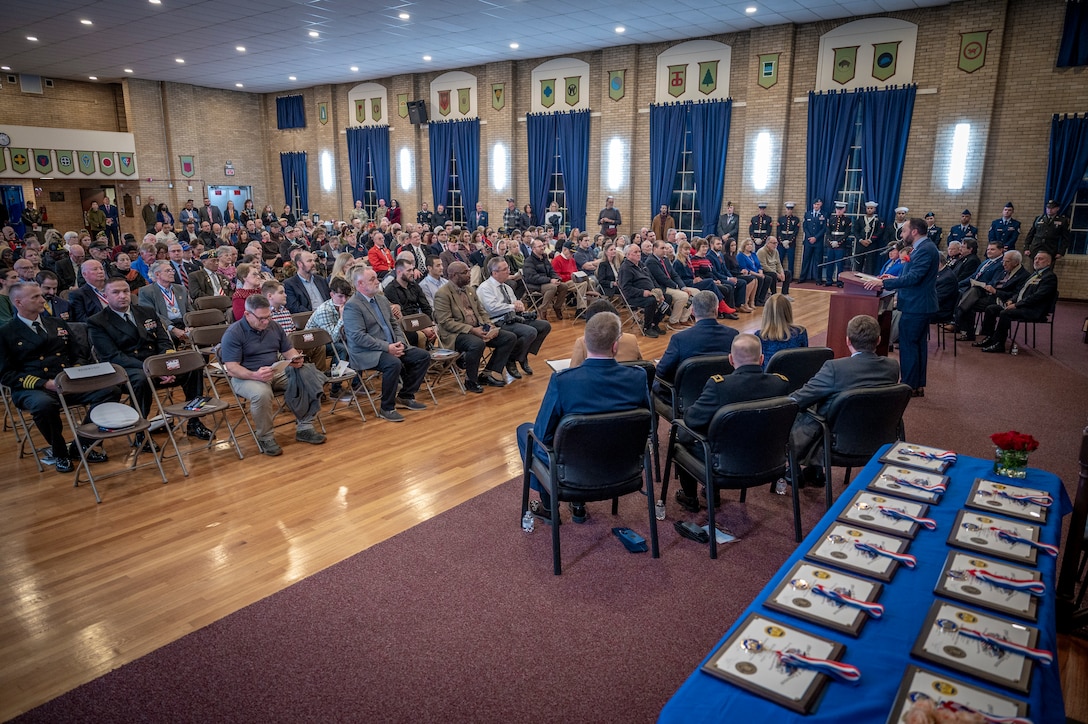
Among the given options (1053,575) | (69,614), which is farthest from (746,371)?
(69,614)

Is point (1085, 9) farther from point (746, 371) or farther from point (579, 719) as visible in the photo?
point (579, 719)

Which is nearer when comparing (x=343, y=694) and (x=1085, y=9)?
(x=343, y=694)

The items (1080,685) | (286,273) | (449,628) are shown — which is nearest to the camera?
(1080,685)

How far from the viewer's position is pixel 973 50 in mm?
11781

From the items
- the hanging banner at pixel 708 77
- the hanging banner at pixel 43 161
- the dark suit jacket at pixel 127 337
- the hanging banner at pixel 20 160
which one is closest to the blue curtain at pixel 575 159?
the hanging banner at pixel 708 77

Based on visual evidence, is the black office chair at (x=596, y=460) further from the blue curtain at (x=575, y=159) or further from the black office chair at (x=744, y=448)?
the blue curtain at (x=575, y=159)

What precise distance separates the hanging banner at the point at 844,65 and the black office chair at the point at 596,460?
12.8m

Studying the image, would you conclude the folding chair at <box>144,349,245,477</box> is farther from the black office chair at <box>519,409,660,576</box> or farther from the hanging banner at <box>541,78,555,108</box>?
the hanging banner at <box>541,78,555,108</box>

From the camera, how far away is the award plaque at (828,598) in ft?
6.25

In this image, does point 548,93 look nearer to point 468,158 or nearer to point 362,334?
point 468,158

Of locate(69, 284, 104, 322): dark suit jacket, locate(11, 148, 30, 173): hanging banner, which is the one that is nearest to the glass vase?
locate(69, 284, 104, 322): dark suit jacket

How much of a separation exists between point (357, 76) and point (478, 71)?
13.1ft

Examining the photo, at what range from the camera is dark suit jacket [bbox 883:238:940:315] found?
603 cm

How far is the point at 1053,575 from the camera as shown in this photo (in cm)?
215
